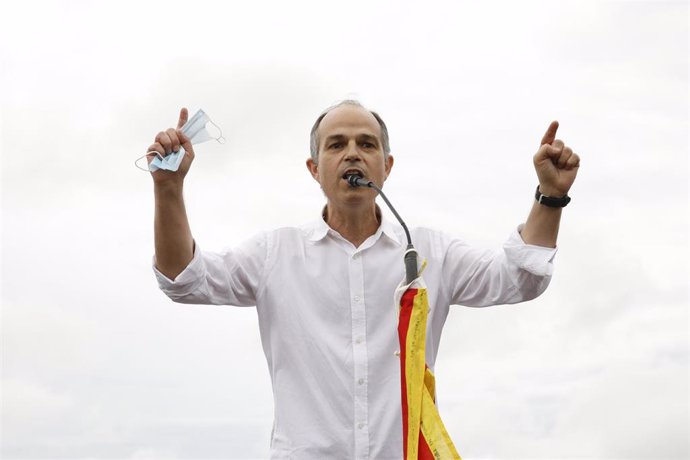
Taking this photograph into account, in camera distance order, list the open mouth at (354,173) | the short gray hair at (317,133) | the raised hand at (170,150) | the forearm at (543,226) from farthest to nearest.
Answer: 1. the short gray hair at (317,133)
2. the open mouth at (354,173)
3. the forearm at (543,226)
4. the raised hand at (170,150)

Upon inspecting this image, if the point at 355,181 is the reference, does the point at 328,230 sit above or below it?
below

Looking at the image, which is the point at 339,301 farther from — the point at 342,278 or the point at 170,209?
the point at 170,209

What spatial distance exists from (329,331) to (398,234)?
736 mm

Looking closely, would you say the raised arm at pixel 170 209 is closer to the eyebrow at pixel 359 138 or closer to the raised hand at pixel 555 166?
the eyebrow at pixel 359 138

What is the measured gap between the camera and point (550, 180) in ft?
15.4

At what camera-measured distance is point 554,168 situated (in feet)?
15.4

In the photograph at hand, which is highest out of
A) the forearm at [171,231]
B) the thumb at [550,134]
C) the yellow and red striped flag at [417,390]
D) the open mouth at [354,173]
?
the thumb at [550,134]

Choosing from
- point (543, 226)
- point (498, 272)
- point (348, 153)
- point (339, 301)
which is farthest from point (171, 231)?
point (543, 226)

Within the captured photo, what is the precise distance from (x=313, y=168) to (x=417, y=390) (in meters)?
1.72

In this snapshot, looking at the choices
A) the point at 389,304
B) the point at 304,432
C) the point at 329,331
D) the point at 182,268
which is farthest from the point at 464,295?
the point at 182,268

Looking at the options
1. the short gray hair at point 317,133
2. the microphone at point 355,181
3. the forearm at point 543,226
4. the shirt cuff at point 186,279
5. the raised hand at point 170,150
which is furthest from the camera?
the short gray hair at point 317,133

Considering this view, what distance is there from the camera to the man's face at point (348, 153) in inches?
201

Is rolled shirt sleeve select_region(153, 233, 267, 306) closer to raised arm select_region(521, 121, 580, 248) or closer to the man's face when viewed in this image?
the man's face

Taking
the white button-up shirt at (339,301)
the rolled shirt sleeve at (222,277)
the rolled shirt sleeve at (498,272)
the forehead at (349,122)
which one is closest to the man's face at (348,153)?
the forehead at (349,122)
